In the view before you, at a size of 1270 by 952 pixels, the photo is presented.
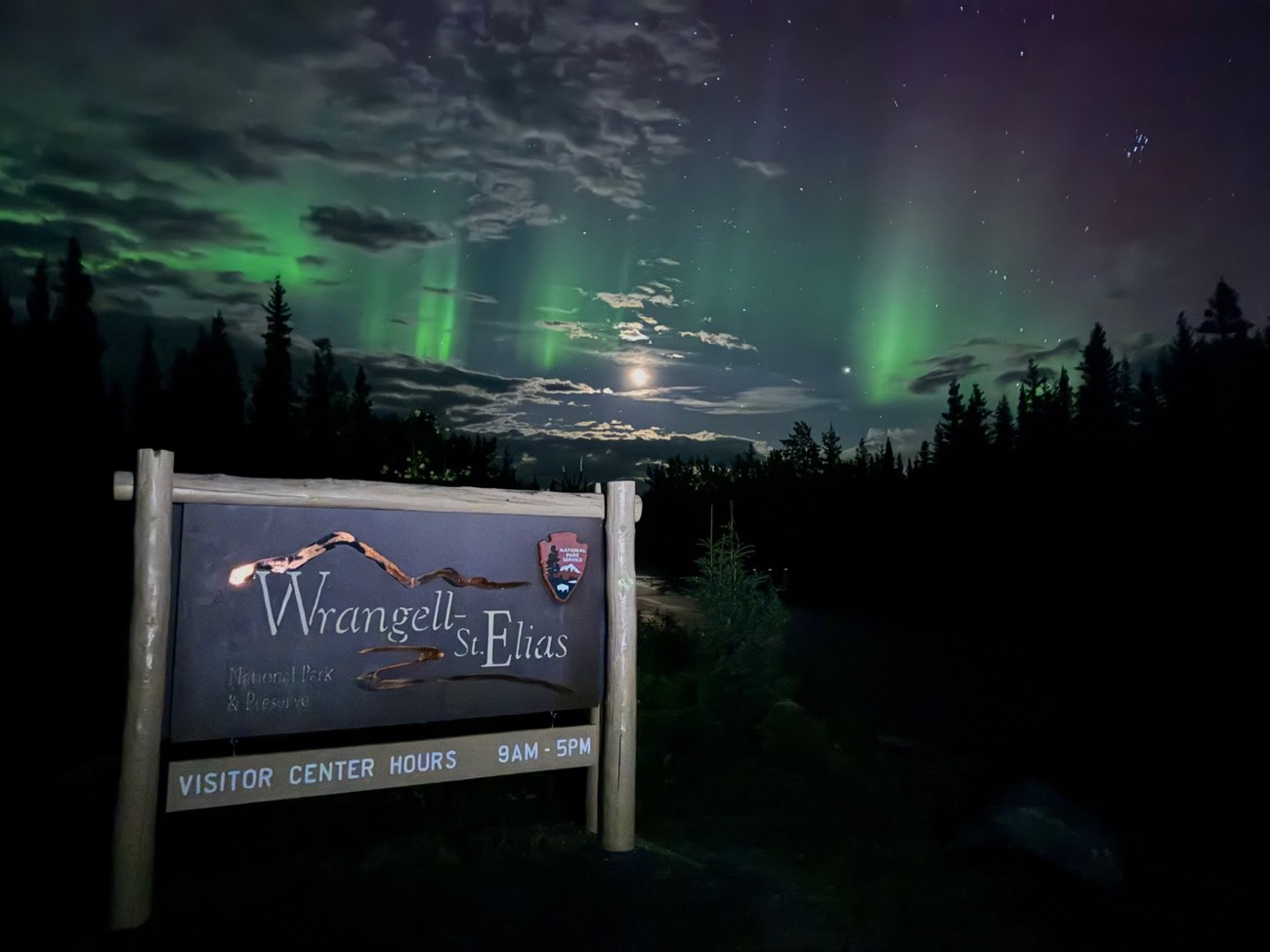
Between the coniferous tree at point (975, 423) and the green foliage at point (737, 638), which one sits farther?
the coniferous tree at point (975, 423)

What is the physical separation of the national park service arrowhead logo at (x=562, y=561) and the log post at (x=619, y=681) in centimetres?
23

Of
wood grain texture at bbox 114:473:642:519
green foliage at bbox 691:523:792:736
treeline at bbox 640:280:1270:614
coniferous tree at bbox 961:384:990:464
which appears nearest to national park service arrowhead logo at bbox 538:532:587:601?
wood grain texture at bbox 114:473:642:519

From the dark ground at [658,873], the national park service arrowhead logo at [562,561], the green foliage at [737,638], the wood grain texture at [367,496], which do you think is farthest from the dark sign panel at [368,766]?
the green foliage at [737,638]

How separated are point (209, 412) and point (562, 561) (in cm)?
6228

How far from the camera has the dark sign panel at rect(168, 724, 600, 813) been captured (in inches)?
178

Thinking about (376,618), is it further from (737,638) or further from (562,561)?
(737,638)

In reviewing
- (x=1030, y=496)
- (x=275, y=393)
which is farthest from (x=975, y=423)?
(x=275, y=393)

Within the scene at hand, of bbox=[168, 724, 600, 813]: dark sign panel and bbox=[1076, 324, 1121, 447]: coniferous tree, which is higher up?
bbox=[1076, 324, 1121, 447]: coniferous tree

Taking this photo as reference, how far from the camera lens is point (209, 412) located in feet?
197

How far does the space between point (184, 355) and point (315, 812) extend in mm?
66433

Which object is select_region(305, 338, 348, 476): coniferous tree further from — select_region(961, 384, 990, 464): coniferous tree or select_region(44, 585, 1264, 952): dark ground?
select_region(44, 585, 1264, 952): dark ground

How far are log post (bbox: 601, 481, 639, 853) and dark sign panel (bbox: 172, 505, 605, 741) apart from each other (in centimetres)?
12

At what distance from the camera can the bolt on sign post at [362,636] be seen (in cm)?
446

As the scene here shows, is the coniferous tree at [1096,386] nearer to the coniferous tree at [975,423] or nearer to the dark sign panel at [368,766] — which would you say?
the coniferous tree at [975,423]
